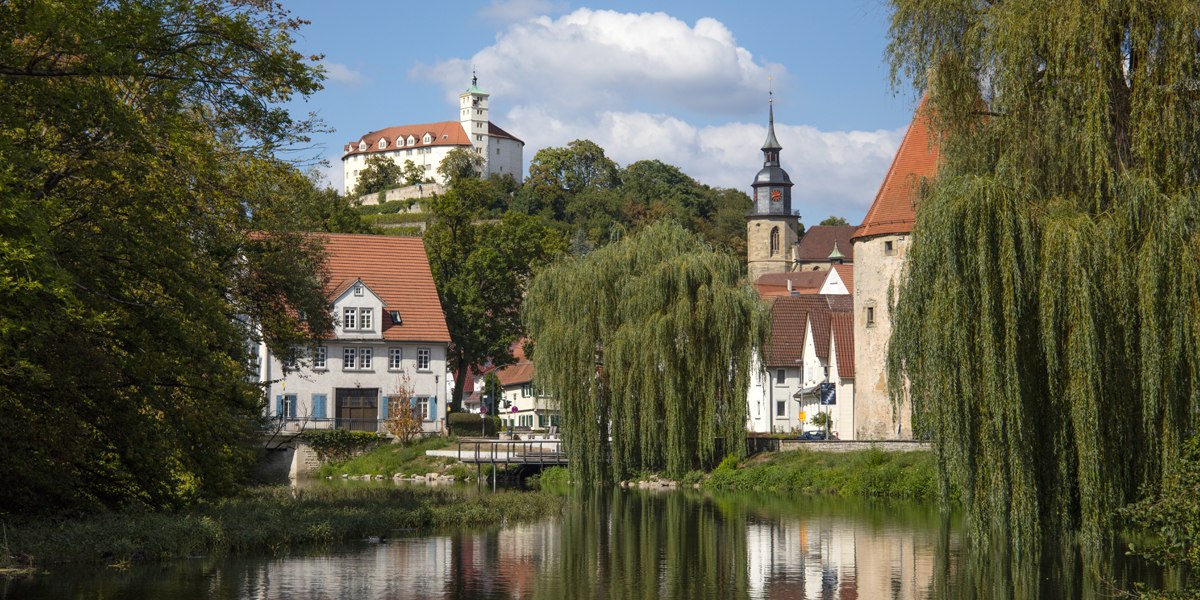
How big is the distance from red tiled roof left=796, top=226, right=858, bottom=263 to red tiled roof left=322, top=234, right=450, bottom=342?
8761cm

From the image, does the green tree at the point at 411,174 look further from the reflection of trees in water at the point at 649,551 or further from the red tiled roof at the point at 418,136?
the reflection of trees in water at the point at 649,551

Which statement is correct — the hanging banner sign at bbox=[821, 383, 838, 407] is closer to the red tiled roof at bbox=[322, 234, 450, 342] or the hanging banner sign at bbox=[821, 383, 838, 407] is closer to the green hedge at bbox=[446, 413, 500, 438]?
the green hedge at bbox=[446, 413, 500, 438]

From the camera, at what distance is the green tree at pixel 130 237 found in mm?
15648

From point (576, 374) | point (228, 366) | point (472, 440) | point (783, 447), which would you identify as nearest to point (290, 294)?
point (228, 366)

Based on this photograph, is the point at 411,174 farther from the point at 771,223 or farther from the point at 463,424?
the point at 463,424

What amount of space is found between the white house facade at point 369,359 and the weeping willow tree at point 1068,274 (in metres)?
40.9

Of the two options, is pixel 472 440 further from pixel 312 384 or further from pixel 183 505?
pixel 183 505

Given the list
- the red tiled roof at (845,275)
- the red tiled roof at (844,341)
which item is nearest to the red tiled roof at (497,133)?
the red tiled roof at (845,275)

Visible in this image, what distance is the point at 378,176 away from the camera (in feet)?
522

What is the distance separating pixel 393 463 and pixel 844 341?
21761 millimetres

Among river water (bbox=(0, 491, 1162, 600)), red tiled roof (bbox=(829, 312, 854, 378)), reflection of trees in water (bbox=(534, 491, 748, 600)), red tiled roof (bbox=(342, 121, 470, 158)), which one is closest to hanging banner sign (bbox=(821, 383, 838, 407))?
red tiled roof (bbox=(829, 312, 854, 378))

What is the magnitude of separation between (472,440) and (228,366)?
3079cm

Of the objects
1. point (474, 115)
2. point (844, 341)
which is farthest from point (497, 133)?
point (844, 341)

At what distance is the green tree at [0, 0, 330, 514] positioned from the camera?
15648mm
